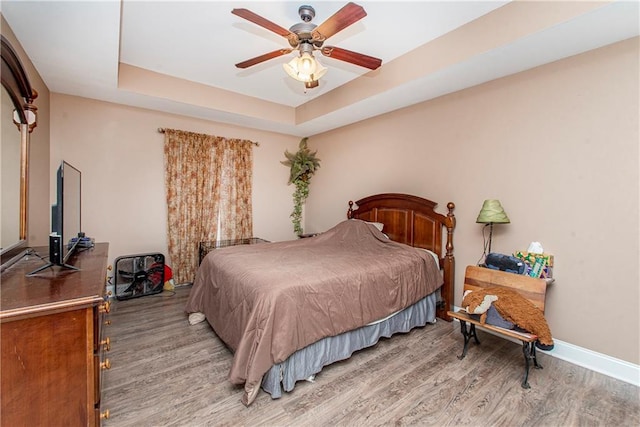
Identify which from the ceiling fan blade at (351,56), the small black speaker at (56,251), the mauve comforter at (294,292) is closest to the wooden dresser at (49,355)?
the small black speaker at (56,251)

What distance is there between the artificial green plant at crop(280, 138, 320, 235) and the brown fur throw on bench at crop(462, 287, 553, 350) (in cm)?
357

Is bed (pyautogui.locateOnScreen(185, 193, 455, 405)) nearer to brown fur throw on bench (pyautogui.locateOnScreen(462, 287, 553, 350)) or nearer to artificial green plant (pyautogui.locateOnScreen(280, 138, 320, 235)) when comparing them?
brown fur throw on bench (pyautogui.locateOnScreen(462, 287, 553, 350))

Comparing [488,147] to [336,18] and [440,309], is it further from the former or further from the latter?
[336,18]

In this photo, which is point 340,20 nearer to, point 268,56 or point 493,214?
point 268,56

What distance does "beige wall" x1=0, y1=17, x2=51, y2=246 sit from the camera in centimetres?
260

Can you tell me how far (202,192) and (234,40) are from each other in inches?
93.0

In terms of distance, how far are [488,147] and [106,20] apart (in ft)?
11.4

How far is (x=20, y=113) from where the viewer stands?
6.50ft

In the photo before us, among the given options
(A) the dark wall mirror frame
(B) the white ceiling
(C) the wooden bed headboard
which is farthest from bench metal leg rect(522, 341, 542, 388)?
(A) the dark wall mirror frame

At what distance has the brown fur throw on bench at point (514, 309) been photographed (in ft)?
7.12

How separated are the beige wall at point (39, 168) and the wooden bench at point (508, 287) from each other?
3862 mm

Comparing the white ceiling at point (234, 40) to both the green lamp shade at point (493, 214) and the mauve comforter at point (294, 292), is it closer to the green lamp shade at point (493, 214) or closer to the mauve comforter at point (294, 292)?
the green lamp shade at point (493, 214)

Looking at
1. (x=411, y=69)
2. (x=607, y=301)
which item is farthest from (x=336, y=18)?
(x=607, y=301)

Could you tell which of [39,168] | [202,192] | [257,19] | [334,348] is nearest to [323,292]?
[334,348]
